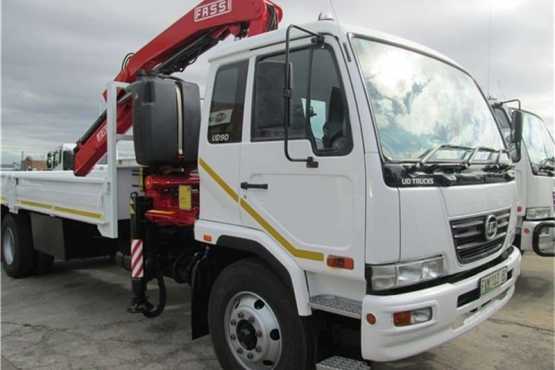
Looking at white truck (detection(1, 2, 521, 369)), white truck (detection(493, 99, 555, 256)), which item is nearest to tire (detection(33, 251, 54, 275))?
white truck (detection(1, 2, 521, 369))

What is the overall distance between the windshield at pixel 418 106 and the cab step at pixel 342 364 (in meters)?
1.25

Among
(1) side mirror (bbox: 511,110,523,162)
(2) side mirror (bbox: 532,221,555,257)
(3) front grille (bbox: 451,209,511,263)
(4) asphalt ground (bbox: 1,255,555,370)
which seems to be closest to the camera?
(3) front grille (bbox: 451,209,511,263)

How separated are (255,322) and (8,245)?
577 cm

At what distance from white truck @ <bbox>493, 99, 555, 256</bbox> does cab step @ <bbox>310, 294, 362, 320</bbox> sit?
387cm

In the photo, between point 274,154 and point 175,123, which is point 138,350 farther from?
point 274,154

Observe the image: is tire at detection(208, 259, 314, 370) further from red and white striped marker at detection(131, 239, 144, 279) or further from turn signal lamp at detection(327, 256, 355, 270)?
red and white striped marker at detection(131, 239, 144, 279)

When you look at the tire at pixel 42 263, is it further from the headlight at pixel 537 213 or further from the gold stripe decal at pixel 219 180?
the headlight at pixel 537 213

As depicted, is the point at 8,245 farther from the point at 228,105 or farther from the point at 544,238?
the point at 544,238

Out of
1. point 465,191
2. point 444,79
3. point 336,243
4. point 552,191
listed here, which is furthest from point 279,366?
point 552,191

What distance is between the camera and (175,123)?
4.07m

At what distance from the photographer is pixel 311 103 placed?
115 inches

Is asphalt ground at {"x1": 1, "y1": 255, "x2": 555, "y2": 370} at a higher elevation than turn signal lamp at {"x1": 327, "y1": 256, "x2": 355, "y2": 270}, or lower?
lower

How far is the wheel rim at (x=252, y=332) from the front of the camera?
3205mm

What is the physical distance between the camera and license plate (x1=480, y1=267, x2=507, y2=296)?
10.2 feet
